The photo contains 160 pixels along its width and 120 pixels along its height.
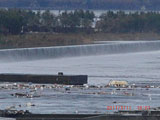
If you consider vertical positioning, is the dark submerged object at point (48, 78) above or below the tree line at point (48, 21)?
below

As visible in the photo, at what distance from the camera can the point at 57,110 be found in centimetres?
3591

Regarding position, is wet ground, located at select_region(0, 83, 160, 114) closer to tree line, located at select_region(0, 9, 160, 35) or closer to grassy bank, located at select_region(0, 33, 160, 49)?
grassy bank, located at select_region(0, 33, 160, 49)

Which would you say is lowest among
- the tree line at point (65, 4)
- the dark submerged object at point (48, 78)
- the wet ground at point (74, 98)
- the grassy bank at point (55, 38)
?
the wet ground at point (74, 98)

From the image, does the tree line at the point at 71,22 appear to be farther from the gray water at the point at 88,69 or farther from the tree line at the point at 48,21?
the gray water at the point at 88,69

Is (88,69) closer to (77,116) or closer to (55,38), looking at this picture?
(77,116)

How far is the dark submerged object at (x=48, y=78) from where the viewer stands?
49.0 metres

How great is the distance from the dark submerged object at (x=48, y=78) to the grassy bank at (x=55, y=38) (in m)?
28.3

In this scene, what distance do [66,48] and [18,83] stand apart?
29.9m

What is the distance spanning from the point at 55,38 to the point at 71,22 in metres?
15.4

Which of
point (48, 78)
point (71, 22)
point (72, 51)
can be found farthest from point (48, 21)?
point (48, 78)

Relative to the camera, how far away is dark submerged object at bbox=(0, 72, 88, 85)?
4897 centimetres

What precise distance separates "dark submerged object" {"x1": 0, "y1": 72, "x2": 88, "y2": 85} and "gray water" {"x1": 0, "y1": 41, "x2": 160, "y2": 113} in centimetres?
147

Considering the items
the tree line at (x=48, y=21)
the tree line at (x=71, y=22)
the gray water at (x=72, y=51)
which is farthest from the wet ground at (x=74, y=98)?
the tree line at (x=48, y=21)

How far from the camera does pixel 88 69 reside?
2421 inches
